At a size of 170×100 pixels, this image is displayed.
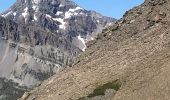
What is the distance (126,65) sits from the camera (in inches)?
2090

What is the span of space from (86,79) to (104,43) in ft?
28.3

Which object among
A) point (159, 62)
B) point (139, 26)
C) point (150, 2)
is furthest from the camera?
point (150, 2)

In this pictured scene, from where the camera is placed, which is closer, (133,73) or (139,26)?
(133,73)

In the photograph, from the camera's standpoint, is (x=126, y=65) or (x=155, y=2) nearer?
(x=126, y=65)

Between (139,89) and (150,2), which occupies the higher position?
(150,2)

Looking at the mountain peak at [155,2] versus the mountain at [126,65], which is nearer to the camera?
the mountain at [126,65]

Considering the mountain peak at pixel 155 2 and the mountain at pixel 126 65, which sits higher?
the mountain peak at pixel 155 2

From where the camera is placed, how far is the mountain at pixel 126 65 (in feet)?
154

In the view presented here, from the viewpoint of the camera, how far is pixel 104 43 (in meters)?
63.2

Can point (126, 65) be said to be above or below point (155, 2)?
below

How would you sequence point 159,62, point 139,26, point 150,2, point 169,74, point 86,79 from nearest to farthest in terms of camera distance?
1. point 169,74
2. point 159,62
3. point 86,79
4. point 139,26
5. point 150,2

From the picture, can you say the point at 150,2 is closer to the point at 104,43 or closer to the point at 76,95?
the point at 104,43

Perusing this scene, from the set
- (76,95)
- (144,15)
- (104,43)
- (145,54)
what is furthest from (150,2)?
(76,95)

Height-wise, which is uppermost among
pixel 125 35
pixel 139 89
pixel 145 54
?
pixel 125 35
